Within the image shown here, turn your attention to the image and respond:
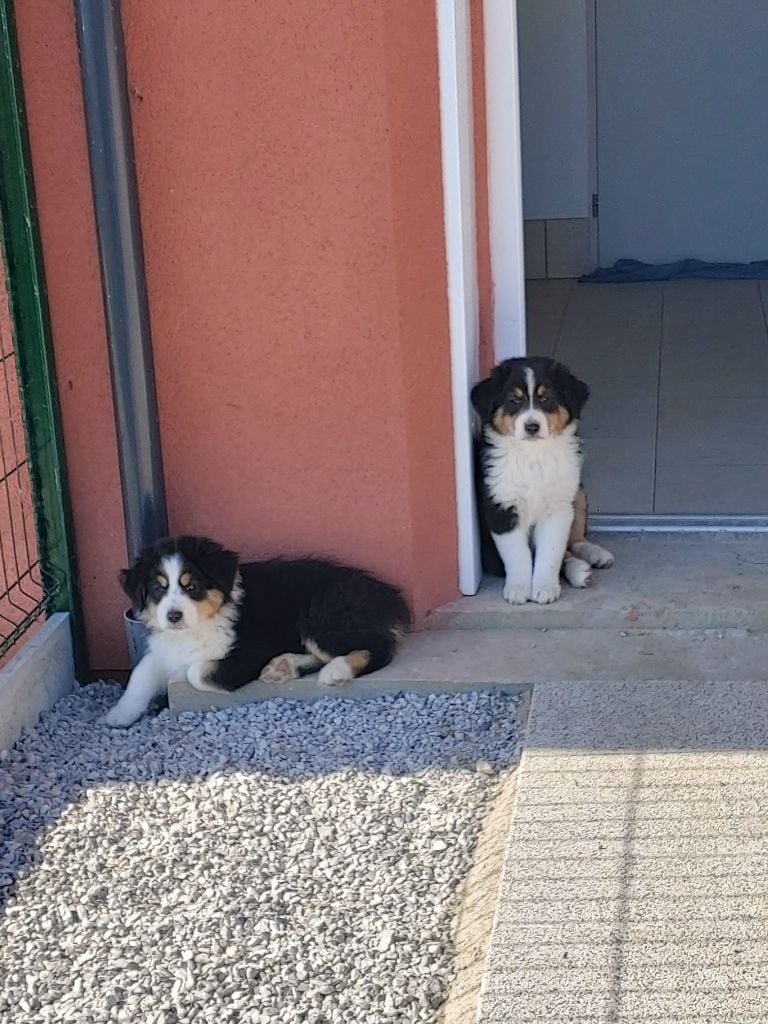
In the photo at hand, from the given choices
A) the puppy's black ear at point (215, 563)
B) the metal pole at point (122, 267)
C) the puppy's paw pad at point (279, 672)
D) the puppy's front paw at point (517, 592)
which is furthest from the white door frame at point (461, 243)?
the metal pole at point (122, 267)

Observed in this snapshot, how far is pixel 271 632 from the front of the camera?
5.02m

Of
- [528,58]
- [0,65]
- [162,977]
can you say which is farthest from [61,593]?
[528,58]

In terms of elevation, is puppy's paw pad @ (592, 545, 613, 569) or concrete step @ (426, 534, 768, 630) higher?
puppy's paw pad @ (592, 545, 613, 569)

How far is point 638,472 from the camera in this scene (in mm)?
6488

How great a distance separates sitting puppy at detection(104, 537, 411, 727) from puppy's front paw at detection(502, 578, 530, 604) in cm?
40

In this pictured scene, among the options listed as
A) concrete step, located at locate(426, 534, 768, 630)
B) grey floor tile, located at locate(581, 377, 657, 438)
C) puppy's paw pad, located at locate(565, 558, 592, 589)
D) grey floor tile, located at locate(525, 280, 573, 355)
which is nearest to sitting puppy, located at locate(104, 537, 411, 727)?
concrete step, located at locate(426, 534, 768, 630)

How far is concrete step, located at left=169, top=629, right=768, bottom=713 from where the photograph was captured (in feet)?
15.8

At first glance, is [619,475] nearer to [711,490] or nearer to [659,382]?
[711,490]

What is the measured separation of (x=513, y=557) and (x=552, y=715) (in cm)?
94

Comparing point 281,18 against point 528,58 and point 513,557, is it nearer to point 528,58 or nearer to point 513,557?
point 513,557

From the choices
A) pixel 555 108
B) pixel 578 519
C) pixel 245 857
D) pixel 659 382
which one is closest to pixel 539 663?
pixel 578 519

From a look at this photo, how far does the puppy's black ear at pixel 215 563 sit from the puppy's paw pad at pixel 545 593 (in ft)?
3.53

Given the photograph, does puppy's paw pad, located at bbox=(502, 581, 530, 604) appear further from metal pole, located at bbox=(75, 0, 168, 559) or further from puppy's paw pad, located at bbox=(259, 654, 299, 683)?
metal pole, located at bbox=(75, 0, 168, 559)

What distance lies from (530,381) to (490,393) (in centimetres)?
15
